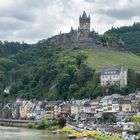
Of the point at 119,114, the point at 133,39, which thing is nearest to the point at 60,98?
the point at 119,114

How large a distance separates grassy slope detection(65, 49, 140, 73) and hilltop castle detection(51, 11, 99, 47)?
642 centimetres

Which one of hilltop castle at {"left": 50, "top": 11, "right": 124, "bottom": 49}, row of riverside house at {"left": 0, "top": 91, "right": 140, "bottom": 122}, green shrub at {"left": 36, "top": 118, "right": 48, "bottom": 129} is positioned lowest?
green shrub at {"left": 36, "top": 118, "right": 48, "bottom": 129}

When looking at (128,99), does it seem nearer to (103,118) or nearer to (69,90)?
(103,118)

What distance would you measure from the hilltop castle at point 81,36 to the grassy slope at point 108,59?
21.1 feet

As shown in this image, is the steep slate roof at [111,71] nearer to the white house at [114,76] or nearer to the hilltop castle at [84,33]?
the white house at [114,76]

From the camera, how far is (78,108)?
363ft

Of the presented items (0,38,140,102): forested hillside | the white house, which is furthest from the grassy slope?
the white house

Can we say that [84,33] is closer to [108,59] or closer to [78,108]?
[108,59]

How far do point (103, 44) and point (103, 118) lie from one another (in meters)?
63.3

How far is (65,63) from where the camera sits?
13588cm

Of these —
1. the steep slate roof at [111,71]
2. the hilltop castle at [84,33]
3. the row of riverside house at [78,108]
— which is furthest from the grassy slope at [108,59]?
the row of riverside house at [78,108]

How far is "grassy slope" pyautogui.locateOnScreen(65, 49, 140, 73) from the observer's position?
132450 millimetres

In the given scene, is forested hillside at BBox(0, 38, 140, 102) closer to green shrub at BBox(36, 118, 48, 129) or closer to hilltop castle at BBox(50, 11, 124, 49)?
hilltop castle at BBox(50, 11, 124, 49)

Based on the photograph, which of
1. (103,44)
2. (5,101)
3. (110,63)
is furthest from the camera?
(103,44)
